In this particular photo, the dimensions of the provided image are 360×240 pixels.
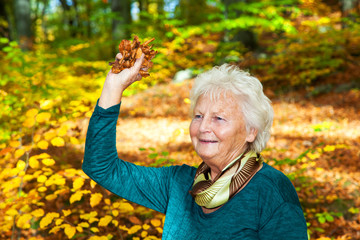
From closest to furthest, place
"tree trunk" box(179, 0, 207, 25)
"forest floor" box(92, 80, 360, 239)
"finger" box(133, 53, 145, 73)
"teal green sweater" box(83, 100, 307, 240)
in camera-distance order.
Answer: "teal green sweater" box(83, 100, 307, 240) < "finger" box(133, 53, 145, 73) < "forest floor" box(92, 80, 360, 239) < "tree trunk" box(179, 0, 207, 25)

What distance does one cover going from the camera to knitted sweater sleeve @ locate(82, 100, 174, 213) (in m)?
1.45

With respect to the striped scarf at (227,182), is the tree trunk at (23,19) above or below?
above

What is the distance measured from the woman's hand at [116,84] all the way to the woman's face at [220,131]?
44cm

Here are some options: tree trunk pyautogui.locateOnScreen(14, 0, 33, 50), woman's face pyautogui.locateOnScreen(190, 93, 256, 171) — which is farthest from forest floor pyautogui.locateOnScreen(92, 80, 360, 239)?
tree trunk pyautogui.locateOnScreen(14, 0, 33, 50)

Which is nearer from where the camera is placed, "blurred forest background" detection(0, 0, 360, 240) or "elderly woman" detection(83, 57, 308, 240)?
"elderly woman" detection(83, 57, 308, 240)

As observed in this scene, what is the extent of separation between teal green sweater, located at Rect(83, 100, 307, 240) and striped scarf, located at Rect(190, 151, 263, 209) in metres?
0.03

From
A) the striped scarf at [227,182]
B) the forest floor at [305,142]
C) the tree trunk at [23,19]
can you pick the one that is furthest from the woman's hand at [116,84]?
the tree trunk at [23,19]

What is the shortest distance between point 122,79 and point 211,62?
8.97m

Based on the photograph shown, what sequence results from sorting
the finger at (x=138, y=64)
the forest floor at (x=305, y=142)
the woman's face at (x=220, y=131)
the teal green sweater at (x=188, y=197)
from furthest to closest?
the forest floor at (x=305, y=142)
the woman's face at (x=220, y=131)
the finger at (x=138, y=64)
the teal green sweater at (x=188, y=197)

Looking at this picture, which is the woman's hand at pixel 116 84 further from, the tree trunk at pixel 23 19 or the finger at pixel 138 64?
the tree trunk at pixel 23 19

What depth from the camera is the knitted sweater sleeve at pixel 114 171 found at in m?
1.45

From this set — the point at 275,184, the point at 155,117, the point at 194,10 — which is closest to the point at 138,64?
the point at 275,184

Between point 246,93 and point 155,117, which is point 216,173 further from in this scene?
point 155,117

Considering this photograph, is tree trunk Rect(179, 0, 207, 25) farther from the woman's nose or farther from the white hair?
the woman's nose
